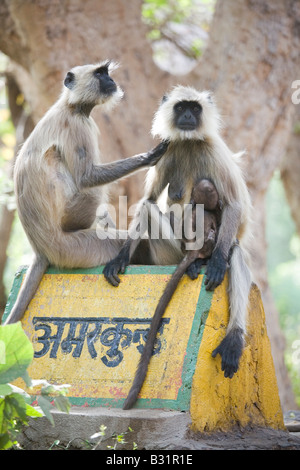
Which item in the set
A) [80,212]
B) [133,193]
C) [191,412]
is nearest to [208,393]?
[191,412]

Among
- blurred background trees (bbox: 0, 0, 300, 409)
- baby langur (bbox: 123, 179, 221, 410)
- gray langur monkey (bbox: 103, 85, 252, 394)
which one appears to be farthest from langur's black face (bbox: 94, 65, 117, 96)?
blurred background trees (bbox: 0, 0, 300, 409)

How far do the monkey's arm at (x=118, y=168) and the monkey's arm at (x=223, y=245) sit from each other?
0.60 m

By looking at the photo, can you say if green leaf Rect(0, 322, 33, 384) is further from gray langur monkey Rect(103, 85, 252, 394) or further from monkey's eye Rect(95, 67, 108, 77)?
monkey's eye Rect(95, 67, 108, 77)

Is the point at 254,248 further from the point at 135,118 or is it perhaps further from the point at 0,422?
the point at 0,422

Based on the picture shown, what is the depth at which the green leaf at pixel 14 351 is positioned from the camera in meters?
3.11

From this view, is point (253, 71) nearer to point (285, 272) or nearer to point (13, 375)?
point (13, 375)

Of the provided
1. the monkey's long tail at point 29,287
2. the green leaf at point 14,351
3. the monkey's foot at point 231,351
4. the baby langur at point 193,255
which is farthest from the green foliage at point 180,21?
the green leaf at point 14,351

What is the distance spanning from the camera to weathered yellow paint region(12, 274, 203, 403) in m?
3.86

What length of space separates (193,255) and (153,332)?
60 cm

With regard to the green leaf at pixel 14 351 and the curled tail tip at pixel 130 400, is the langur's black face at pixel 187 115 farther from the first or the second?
the green leaf at pixel 14 351

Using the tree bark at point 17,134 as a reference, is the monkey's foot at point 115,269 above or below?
below

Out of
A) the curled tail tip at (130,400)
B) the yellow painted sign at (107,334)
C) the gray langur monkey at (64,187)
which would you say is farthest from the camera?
the gray langur monkey at (64,187)

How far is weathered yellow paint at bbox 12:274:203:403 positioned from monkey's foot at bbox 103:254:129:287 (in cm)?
4

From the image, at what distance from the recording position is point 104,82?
16.3ft
